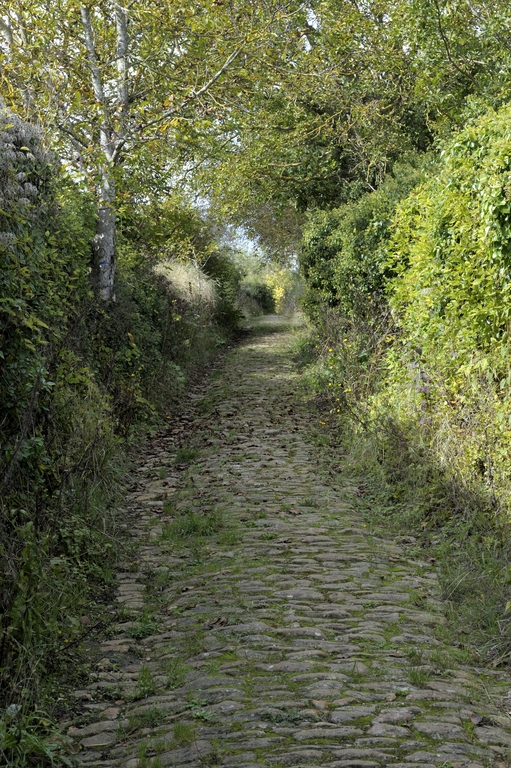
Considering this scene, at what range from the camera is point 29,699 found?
4555 mm

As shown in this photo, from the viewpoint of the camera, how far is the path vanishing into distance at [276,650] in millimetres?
4336

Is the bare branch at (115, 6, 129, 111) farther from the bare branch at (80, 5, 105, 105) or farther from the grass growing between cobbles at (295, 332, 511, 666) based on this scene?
the grass growing between cobbles at (295, 332, 511, 666)

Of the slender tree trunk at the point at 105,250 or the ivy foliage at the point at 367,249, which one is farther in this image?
the ivy foliage at the point at 367,249

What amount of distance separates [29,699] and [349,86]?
17.4 meters

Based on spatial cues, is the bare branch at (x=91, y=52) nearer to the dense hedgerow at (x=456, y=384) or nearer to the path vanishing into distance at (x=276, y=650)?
the dense hedgerow at (x=456, y=384)

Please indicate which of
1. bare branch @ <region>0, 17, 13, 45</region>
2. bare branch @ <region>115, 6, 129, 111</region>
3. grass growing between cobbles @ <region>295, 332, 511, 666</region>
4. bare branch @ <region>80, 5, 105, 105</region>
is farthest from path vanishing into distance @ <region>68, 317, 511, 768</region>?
bare branch @ <region>0, 17, 13, 45</region>

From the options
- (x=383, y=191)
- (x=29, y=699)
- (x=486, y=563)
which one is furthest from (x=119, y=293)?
(x=29, y=699)

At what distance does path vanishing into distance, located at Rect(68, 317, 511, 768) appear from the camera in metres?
4.34

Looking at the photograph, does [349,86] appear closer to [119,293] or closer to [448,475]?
[119,293]

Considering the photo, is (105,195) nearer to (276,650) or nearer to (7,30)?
(7,30)

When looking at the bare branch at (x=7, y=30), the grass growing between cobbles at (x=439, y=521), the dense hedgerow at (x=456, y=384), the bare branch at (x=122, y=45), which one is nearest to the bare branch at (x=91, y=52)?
the bare branch at (x=122, y=45)

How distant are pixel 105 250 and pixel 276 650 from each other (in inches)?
331

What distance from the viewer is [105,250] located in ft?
41.0

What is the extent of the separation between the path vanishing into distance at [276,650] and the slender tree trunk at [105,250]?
3.67 metres
